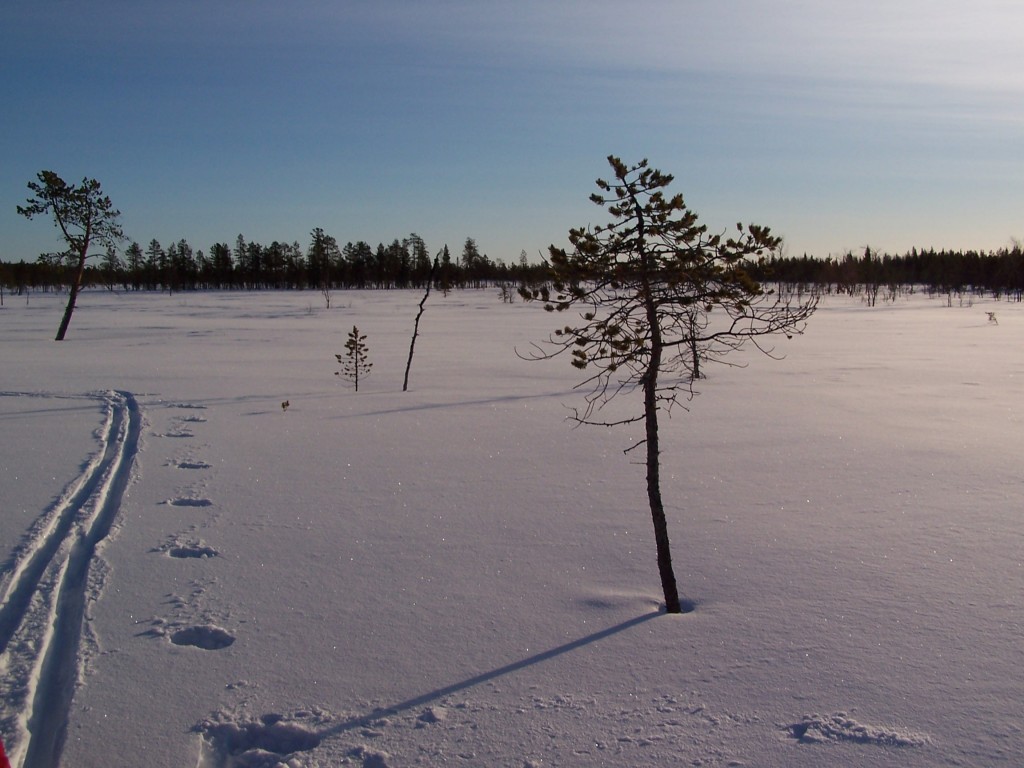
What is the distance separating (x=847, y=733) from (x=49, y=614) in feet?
14.5

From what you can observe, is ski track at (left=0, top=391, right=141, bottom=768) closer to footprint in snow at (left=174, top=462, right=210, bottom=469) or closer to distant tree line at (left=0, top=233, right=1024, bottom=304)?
footprint in snow at (left=174, top=462, right=210, bottom=469)

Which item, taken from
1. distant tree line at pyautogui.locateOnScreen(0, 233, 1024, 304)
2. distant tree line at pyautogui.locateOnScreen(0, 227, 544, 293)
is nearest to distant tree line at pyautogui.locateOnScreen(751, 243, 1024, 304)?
distant tree line at pyautogui.locateOnScreen(0, 233, 1024, 304)

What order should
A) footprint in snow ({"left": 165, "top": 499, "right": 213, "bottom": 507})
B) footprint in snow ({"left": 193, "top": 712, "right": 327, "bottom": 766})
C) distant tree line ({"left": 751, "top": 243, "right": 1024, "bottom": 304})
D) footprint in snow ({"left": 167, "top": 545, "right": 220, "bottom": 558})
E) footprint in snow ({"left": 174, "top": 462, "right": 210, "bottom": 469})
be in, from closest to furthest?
1. footprint in snow ({"left": 193, "top": 712, "right": 327, "bottom": 766})
2. footprint in snow ({"left": 167, "top": 545, "right": 220, "bottom": 558})
3. footprint in snow ({"left": 165, "top": 499, "right": 213, "bottom": 507})
4. footprint in snow ({"left": 174, "top": 462, "right": 210, "bottom": 469})
5. distant tree line ({"left": 751, "top": 243, "right": 1024, "bottom": 304})

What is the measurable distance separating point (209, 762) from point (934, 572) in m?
4.64

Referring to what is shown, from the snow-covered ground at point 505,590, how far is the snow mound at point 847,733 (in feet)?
0.04

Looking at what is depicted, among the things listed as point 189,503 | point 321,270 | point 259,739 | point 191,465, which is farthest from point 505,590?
point 321,270

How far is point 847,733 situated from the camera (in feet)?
10.8

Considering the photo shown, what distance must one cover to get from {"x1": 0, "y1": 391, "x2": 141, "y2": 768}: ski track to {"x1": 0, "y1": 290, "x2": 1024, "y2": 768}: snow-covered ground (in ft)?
0.07

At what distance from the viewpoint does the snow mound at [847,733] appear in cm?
324

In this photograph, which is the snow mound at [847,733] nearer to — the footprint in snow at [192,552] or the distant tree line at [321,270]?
the footprint in snow at [192,552]

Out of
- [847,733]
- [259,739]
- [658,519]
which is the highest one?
[658,519]

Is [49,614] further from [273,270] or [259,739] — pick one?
[273,270]

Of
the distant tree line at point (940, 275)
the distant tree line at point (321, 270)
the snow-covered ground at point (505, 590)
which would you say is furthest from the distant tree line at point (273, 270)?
the snow-covered ground at point (505, 590)

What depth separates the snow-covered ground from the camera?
3371 millimetres
